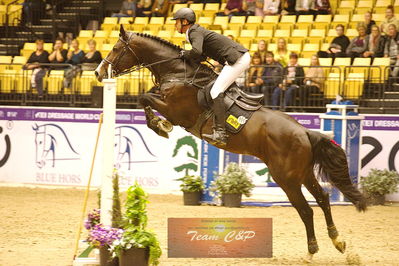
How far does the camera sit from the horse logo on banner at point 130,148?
47.9ft

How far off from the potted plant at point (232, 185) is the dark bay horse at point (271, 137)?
4295mm

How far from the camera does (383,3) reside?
16.0 metres

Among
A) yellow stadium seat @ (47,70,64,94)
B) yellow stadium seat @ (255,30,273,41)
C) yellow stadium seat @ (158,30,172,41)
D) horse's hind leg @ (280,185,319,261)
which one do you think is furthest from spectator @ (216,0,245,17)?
horse's hind leg @ (280,185,319,261)

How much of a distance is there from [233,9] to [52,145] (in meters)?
5.73

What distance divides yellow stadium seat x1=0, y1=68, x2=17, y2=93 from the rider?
29.7ft

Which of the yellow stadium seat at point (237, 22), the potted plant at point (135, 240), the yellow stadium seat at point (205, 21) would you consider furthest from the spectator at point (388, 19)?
the potted plant at point (135, 240)

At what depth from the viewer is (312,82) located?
14.2m

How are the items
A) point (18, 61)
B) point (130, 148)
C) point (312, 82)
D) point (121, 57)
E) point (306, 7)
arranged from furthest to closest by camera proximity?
point (18, 61) → point (306, 7) → point (130, 148) → point (312, 82) → point (121, 57)

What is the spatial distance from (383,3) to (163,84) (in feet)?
29.7

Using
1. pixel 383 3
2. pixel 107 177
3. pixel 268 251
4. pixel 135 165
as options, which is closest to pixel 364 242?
pixel 268 251

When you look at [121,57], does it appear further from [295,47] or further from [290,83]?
[295,47]

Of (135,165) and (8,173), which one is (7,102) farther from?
(135,165)

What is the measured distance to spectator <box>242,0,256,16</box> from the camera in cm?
1764

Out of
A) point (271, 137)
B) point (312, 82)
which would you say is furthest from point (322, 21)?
point (271, 137)
